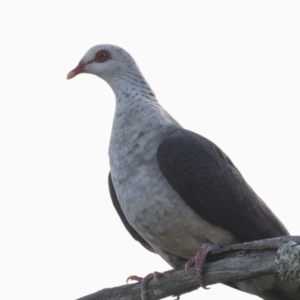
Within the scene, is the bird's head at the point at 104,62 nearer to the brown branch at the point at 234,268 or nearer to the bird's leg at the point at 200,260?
the bird's leg at the point at 200,260

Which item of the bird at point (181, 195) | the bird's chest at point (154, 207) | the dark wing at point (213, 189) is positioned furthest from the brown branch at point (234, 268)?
the dark wing at point (213, 189)

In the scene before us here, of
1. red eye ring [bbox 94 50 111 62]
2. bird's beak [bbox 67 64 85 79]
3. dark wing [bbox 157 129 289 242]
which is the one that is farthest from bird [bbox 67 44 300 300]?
bird's beak [bbox 67 64 85 79]

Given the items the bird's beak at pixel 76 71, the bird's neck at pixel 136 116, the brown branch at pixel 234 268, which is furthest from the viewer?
the bird's beak at pixel 76 71

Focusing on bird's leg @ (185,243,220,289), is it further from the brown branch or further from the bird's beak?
the bird's beak

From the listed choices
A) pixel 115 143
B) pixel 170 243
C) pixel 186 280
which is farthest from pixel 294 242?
pixel 115 143

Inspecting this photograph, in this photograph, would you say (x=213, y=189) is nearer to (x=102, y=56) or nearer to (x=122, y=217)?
(x=122, y=217)

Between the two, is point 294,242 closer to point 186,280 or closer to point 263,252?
point 263,252
